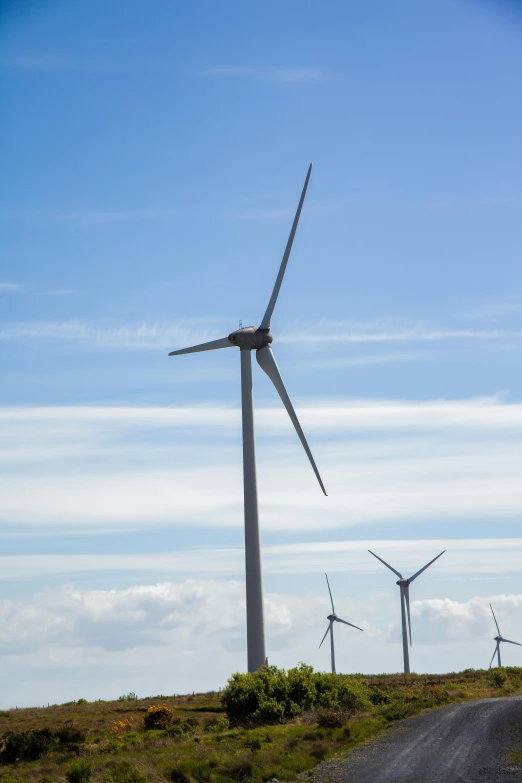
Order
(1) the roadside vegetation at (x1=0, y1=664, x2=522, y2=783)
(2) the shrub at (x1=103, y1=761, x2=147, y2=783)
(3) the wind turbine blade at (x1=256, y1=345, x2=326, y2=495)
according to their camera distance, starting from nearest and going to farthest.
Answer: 1. (2) the shrub at (x1=103, y1=761, x2=147, y2=783)
2. (1) the roadside vegetation at (x1=0, y1=664, x2=522, y2=783)
3. (3) the wind turbine blade at (x1=256, y1=345, x2=326, y2=495)

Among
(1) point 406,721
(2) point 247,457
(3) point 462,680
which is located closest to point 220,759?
(1) point 406,721

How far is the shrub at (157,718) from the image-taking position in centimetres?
5716

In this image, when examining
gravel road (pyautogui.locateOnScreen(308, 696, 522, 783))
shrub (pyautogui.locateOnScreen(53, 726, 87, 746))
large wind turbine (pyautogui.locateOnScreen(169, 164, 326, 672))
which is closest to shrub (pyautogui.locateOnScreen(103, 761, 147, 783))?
gravel road (pyautogui.locateOnScreen(308, 696, 522, 783))

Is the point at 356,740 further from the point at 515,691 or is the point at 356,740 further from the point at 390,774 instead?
the point at 515,691

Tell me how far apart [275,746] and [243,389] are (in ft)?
96.5

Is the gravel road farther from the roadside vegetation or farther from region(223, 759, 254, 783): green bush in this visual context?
region(223, 759, 254, 783): green bush

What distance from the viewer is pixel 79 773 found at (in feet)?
112

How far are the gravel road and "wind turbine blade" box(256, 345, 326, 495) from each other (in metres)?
20.8

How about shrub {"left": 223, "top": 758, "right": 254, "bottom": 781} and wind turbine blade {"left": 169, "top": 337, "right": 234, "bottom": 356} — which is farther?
wind turbine blade {"left": 169, "top": 337, "right": 234, "bottom": 356}

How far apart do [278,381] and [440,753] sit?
34616mm

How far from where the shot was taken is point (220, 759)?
120ft

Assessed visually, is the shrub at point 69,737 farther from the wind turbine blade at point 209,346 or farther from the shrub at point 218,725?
the wind turbine blade at point 209,346

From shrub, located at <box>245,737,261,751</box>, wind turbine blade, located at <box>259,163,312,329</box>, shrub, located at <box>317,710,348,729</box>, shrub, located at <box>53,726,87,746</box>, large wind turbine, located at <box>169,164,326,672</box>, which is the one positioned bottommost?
shrub, located at <box>245,737,261,751</box>

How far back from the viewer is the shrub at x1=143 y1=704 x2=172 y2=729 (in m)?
57.2
